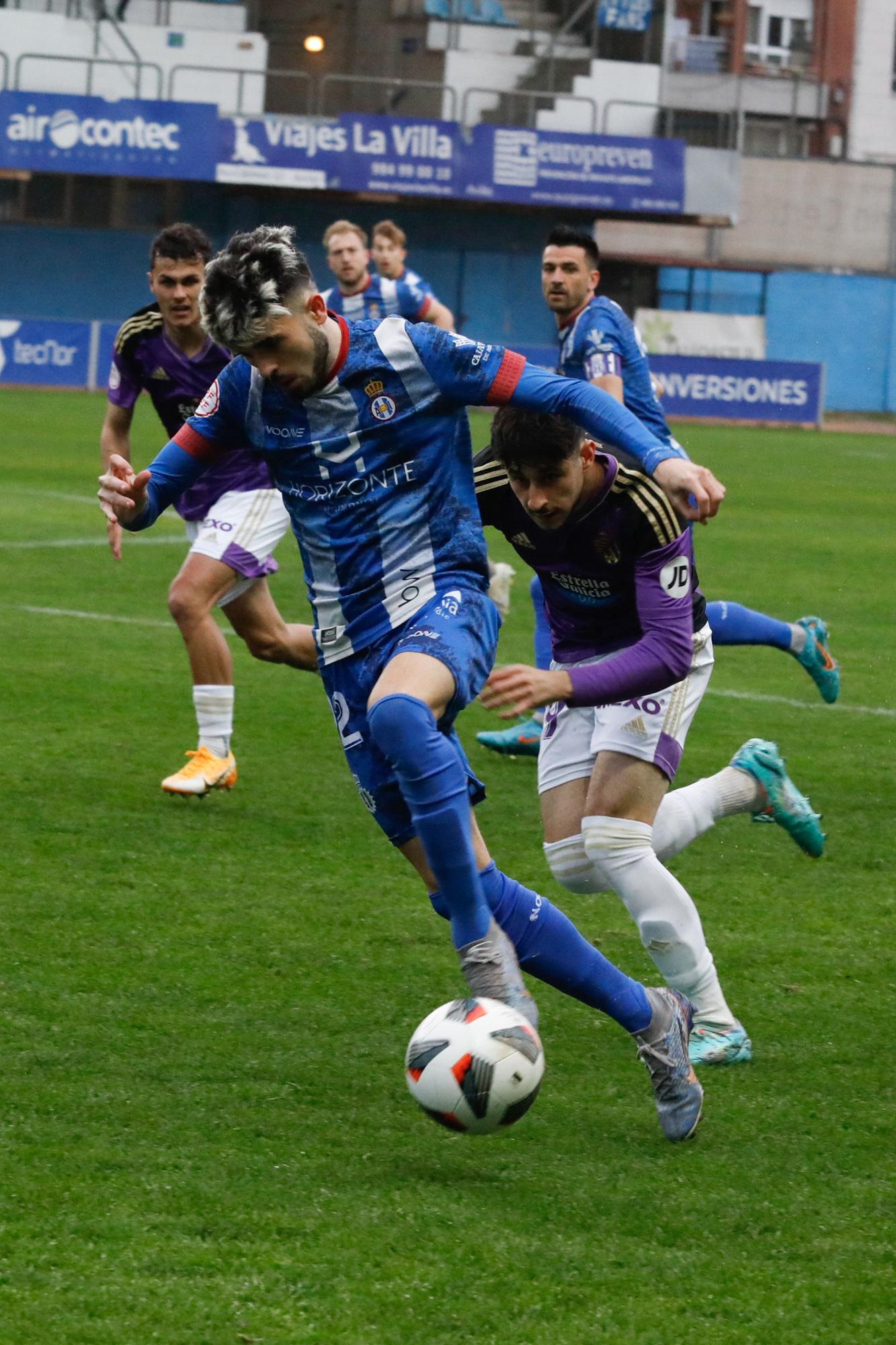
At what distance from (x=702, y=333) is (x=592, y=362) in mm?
32476

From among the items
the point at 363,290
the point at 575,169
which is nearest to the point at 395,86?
the point at 575,169

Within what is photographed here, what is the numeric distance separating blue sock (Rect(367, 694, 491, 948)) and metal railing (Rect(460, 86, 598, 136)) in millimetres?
35817

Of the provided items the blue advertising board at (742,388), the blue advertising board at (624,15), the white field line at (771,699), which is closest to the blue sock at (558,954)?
the white field line at (771,699)

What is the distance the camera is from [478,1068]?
3617 millimetres

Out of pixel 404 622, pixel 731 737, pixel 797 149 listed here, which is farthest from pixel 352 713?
pixel 797 149

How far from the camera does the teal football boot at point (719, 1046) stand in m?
4.43

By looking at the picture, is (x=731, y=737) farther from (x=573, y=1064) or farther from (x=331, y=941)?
(x=573, y=1064)

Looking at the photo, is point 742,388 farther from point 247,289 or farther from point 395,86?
point 247,289

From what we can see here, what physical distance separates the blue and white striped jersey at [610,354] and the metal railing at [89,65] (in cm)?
2954

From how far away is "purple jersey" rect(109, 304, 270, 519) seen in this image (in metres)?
7.27

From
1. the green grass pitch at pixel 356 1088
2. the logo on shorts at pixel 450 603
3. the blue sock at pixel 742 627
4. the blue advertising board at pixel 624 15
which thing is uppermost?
the blue advertising board at pixel 624 15

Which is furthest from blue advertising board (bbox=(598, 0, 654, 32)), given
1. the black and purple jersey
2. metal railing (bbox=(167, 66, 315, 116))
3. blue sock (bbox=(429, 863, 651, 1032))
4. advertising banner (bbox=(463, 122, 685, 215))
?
blue sock (bbox=(429, 863, 651, 1032))

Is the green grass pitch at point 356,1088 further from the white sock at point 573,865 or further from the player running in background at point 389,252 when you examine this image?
the player running in background at point 389,252

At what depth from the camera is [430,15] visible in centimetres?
3988
